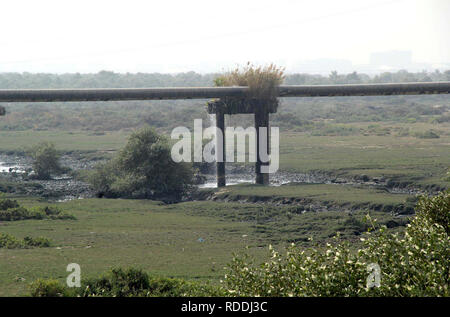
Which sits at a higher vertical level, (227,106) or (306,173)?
(227,106)

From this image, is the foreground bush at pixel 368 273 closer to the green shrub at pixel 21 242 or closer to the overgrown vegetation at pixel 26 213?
the green shrub at pixel 21 242

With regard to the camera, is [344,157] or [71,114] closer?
[344,157]

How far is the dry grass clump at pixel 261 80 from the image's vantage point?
2812 centimetres

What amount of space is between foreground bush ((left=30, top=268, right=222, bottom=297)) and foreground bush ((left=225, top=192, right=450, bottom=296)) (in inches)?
66.6

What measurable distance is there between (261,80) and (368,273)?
758 inches

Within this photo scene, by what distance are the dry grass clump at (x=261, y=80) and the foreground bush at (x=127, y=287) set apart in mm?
15958

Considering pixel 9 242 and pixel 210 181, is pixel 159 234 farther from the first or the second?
pixel 210 181

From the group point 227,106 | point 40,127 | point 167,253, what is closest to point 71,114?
point 40,127

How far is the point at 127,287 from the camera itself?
1240 cm

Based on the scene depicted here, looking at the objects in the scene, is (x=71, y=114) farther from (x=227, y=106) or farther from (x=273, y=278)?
(x=273, y=278)

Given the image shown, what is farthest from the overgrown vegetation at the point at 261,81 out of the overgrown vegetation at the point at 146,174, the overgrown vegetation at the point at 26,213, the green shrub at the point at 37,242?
the green shrub at the point at 37,242

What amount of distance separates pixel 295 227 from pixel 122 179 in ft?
32.8

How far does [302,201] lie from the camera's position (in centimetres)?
2466

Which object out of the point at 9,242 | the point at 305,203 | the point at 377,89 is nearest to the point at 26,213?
the point at 9,242
